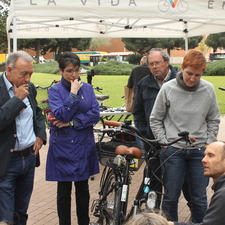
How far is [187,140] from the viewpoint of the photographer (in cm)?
352

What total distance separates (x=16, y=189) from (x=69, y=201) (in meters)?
0.70

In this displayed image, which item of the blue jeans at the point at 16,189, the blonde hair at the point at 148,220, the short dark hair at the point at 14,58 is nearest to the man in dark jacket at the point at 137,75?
the blue jeans at the point at 16,189

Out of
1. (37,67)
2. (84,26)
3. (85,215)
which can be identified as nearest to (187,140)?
(85,215)

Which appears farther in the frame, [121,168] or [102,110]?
[102,110]

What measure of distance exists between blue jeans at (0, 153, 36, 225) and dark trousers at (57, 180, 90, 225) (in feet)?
1.53

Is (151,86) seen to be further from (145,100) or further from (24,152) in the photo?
(24,152)

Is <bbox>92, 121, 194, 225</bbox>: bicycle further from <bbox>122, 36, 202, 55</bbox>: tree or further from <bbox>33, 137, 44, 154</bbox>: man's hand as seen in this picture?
<bbox>122, 36, 202, 55</bbox>: tree

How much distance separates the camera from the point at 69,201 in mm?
4328

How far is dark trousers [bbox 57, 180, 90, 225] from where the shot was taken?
4.28 meters

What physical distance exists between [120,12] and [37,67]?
41999 mm

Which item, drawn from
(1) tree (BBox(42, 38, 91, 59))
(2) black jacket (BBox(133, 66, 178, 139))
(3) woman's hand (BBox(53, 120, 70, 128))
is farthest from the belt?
(1) tree (BBox(42, 38, 91, 59))

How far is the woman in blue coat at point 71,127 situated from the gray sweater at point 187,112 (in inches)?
27.8

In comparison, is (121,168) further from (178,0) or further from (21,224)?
(178,0)

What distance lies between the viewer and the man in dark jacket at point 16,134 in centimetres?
337
